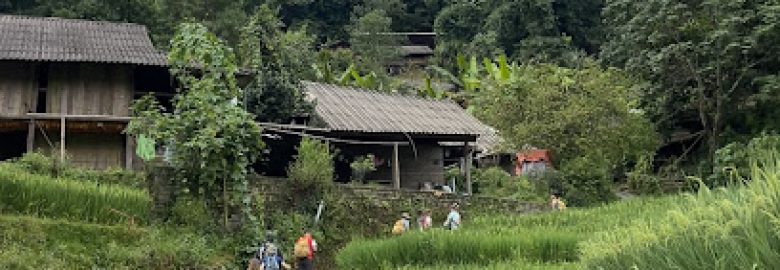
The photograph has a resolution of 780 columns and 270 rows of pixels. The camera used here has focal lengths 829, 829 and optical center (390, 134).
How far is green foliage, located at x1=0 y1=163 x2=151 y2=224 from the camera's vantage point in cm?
1238

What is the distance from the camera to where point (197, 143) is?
1361cm

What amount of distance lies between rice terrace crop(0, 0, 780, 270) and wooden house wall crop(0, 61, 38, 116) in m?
0.04

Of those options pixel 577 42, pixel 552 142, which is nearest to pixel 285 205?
pixel 552 142

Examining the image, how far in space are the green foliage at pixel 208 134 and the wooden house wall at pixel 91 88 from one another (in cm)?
504

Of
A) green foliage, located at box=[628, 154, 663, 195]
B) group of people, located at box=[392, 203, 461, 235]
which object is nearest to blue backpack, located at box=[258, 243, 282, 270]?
group of people, located at box=[392, 203, 461, 235]

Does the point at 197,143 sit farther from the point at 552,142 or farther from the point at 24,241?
the point at 552,142

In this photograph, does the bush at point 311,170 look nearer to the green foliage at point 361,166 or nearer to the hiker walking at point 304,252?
the green foliage at point 361,166

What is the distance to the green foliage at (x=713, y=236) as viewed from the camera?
13.6 ft

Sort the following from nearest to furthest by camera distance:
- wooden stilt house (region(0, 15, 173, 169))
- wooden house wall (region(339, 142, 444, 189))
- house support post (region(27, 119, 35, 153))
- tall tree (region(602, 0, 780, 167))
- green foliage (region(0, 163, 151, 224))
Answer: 1. green foliage (region(0, 163, 151, 224))
2. house support post (region(27, 119, 35, 153))
3. wooden stilt house (region(0, 15, 173, 169))
4. tall tree (region(602, 0, 780, 167))
5. wooden house wall (region(339, 142, 444, 189))

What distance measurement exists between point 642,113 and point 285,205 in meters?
13.8

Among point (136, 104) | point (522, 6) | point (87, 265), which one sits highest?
point (522, 6)

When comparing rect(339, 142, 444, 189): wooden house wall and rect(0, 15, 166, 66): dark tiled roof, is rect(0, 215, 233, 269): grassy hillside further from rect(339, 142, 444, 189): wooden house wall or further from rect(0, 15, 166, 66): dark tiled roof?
rect(339, 142, 444, 189): wooden house wall

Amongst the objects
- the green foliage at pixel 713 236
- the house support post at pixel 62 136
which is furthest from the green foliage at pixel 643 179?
the green foliage at pixel 713 236

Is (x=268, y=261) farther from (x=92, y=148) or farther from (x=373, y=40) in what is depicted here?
(x=373, y=40)
